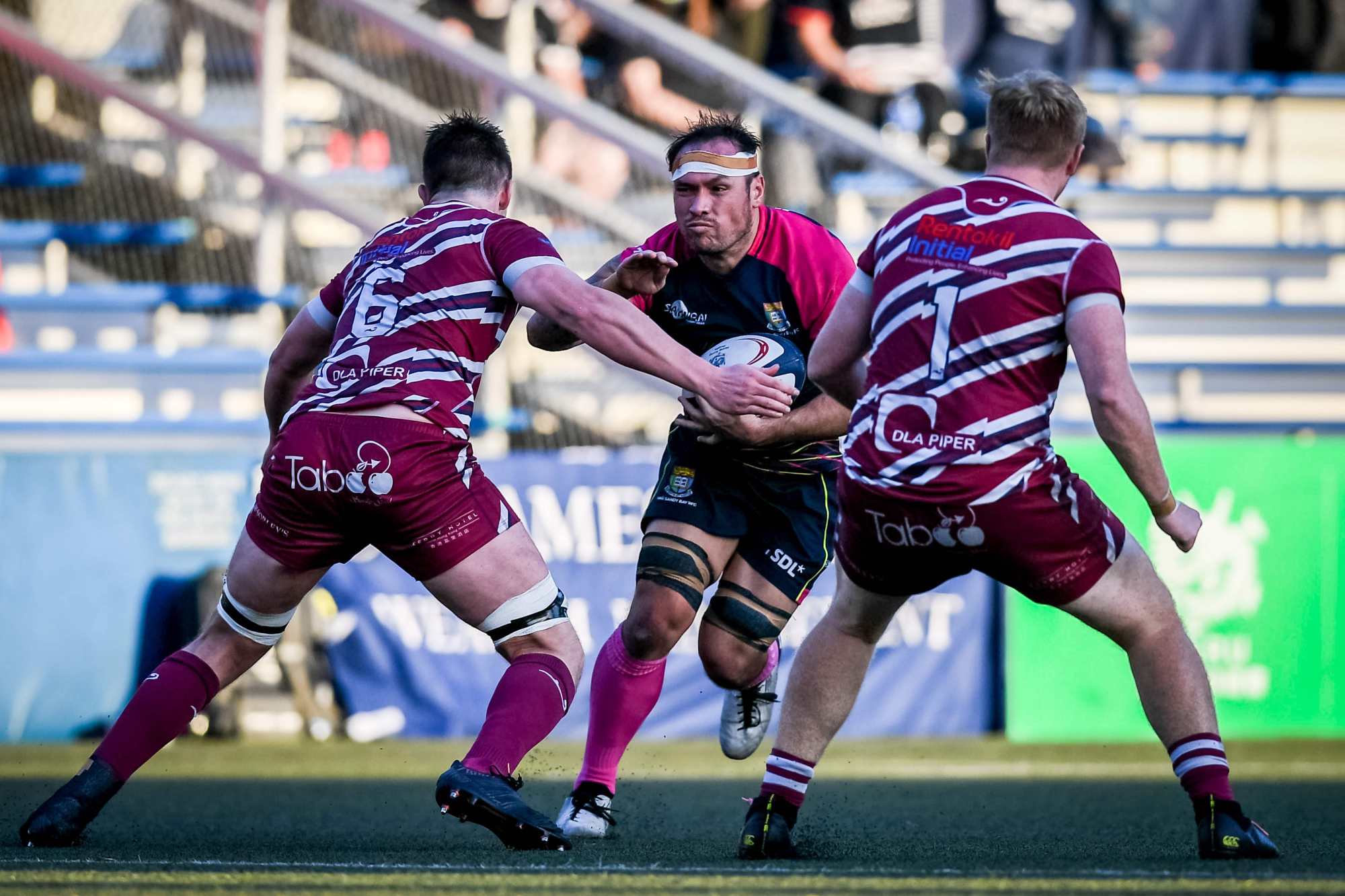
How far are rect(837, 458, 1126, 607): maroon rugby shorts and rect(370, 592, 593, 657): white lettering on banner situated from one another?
571 centimetres

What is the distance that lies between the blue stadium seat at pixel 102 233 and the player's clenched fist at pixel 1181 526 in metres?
9.33

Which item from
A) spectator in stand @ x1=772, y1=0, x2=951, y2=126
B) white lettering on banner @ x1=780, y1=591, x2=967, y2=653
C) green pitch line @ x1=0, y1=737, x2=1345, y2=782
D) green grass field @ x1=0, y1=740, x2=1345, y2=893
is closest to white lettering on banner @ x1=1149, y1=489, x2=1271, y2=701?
green pitch line @ x1=0, y1=737, x2=1345, y2=782

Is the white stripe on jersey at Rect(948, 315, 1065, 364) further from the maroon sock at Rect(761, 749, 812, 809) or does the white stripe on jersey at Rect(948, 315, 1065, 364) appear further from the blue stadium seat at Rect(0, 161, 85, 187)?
the blue stadium seat at Rect(0, 161, 85, 187)

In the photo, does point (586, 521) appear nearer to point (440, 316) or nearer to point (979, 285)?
point (440, 316)

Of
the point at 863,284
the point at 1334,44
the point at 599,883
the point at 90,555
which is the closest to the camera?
the point at 599,883

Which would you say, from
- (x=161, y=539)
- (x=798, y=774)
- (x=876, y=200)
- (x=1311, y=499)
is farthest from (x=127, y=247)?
(x=798, y=774)

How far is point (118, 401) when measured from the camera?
39.3 ft

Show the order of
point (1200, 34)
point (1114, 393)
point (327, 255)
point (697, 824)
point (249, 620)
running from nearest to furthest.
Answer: point (1114, 393)
point (249, 620)
point (697, 824)
point (327, 255)
point (1200, 34)

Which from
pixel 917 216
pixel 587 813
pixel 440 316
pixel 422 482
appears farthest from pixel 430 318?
pixel 587 813

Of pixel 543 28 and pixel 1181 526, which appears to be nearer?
pixel 1181 526

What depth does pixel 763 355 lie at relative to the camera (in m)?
5.33

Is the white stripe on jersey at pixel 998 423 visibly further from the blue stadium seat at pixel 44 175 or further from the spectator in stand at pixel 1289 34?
the spectator in stand at pixel 1289 34

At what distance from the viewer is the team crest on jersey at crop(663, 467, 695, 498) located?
555cm

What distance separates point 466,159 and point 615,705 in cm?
183
